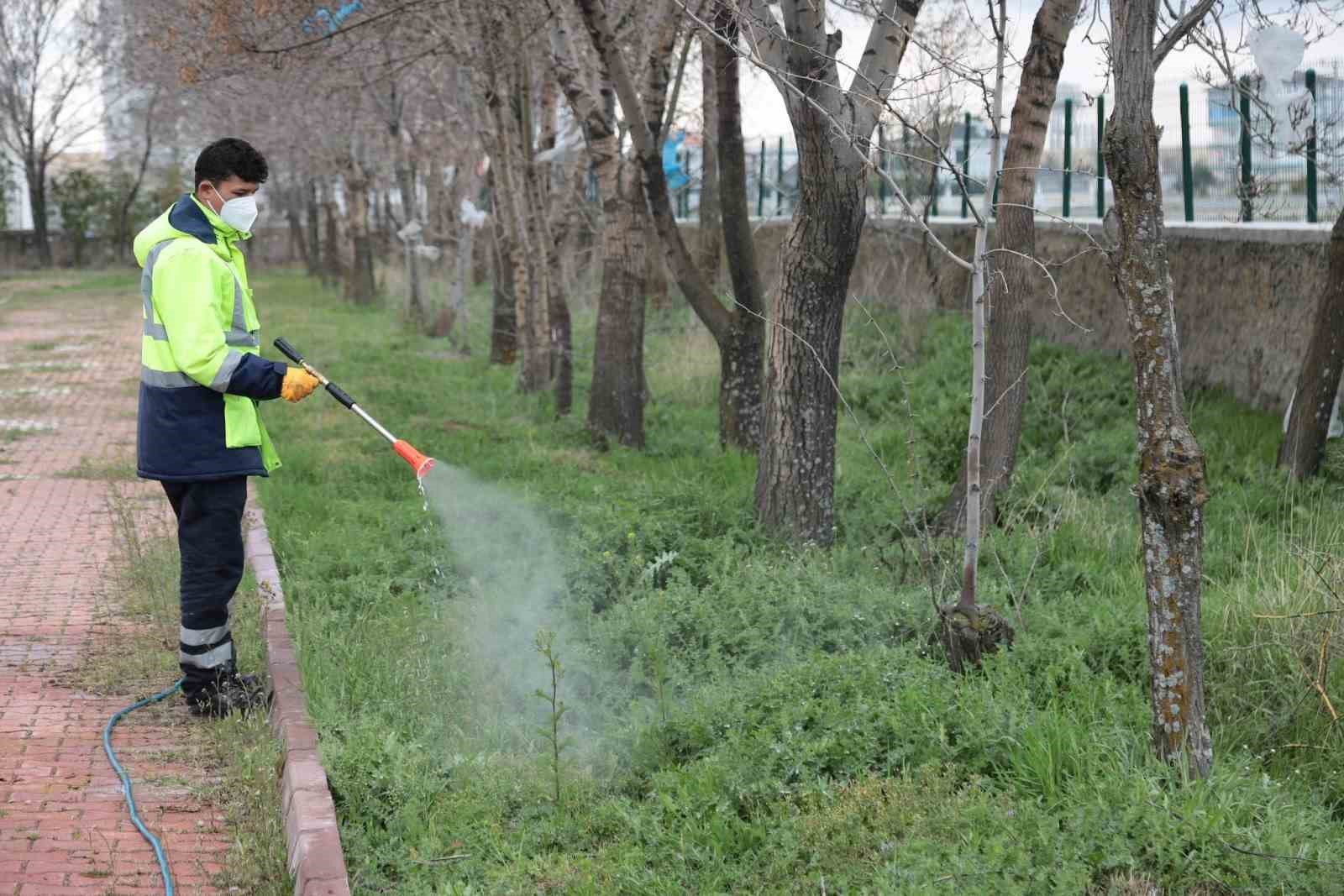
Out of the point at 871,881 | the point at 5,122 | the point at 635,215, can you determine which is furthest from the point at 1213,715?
the point at 5,122

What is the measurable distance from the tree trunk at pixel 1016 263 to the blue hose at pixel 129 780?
13.6 ft

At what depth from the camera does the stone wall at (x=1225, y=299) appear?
11680 mm

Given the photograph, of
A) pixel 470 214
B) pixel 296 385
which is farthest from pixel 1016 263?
pixel 470 214

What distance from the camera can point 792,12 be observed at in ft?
23.4

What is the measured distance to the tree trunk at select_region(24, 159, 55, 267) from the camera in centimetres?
4750

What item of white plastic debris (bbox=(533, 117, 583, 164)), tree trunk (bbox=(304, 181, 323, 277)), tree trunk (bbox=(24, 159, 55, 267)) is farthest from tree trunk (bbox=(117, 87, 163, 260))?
white plastic debris (bbox=(533, 117, 583, 164))

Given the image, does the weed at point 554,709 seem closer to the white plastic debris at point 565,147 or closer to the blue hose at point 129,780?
the blue hose at point 129,780

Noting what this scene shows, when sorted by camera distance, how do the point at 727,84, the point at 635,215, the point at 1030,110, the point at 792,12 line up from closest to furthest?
1. the point at 792,12
2. the point at 1030,110
3. the point at 727,84
4. the point at 635,215

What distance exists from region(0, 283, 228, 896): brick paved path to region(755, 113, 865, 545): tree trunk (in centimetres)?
340

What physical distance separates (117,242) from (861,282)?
40596 millimetres

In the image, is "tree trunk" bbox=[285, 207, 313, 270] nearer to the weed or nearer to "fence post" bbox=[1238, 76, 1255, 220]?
"fence post" bbox=[1238, 76, 1255, 220]

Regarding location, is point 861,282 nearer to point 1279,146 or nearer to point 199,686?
point 1279,146

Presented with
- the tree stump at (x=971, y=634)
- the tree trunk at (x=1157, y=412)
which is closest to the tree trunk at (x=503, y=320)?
the tree stump at (x=971, y=634)

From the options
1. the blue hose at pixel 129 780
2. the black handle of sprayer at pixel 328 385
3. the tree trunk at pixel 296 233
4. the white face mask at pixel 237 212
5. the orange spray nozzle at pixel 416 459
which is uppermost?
the tree trunk at pixel 296 233
